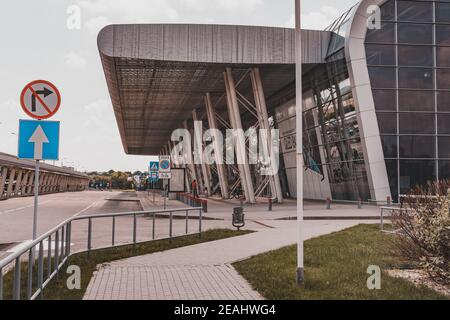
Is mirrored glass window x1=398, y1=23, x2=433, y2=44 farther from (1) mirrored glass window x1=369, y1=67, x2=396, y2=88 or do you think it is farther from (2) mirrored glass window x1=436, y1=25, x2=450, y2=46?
(1) mirrored glass window x1=369, y1=67, x2=396, y2=88

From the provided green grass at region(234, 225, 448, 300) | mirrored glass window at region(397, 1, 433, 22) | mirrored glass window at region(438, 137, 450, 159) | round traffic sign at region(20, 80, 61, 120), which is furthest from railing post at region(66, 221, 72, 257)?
mirrored glass window at region(397, 1, 433, 22)

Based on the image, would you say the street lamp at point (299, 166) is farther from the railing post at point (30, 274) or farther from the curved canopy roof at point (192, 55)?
the curved canopy roof at point (192, 55)

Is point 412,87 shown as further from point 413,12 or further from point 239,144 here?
point 239,144

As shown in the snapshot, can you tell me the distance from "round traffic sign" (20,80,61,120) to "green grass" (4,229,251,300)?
2727 millimetres

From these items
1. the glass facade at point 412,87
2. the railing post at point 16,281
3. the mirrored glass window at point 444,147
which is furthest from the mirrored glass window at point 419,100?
the railing post at point 16,281

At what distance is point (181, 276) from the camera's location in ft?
28.7

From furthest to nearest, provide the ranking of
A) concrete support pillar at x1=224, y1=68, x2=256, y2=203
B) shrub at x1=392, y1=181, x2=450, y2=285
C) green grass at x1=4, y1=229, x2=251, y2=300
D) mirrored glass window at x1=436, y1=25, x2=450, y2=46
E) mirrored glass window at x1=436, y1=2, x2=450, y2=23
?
concrete support pillar at x1=224, y1=68, x2=256, y2=203
mirrored glass window at x1=436, y1=2, x2=450, y2=23
mirrored glass window at x1=436, y1=25, x2=450, y2=46
shrub at x1=392, y1=181, x2=450, y2=285
green grass at x1=4, y1=229, x2=251, y2=300

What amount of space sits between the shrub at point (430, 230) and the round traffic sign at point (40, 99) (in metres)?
6.20

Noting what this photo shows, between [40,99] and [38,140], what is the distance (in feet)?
2.20

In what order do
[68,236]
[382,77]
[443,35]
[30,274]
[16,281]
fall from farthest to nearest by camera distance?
[443,35], [382,77], [68,236], [30,274], [16,281]

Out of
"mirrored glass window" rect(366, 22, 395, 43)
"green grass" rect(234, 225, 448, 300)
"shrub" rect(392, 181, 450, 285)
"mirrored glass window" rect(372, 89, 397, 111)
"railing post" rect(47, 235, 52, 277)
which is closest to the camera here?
"green grass" rect(234, 225, 448, 300)

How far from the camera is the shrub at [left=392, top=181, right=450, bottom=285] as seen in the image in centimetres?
790

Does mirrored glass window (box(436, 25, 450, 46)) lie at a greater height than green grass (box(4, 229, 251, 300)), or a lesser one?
greater

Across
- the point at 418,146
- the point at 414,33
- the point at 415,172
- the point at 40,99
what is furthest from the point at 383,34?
the point at 40,99
